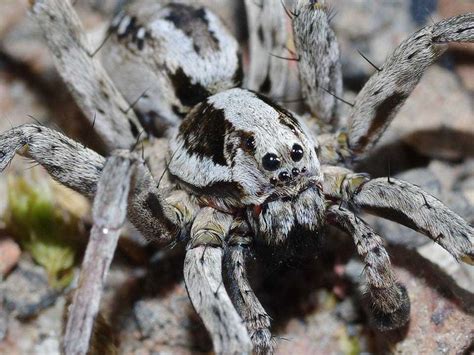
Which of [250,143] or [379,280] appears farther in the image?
[250,143]

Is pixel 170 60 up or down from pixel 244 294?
up

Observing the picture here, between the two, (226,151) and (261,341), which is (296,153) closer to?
(226,151)

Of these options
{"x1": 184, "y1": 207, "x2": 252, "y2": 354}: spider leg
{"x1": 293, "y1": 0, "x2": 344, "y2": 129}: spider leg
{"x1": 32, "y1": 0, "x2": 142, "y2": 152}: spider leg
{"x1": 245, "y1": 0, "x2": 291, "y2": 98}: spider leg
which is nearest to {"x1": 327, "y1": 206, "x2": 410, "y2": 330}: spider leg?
{"x1": 184, "y1": 207, "x2": 252, "y2": 354}: spider leg

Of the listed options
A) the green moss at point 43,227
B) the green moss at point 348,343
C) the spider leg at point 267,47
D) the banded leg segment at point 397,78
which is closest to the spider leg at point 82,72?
the green moss at point 43,227

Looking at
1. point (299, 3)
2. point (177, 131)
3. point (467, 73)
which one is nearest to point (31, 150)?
point (177, 131)

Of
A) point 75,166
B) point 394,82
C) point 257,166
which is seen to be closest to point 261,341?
point 257,166

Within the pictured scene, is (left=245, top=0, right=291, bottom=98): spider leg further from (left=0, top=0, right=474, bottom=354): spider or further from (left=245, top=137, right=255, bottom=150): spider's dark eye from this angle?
(left=245, top=137, right=255, bottom=150): spider's dark eye

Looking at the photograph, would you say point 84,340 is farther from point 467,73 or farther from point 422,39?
point 467,73
